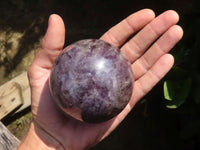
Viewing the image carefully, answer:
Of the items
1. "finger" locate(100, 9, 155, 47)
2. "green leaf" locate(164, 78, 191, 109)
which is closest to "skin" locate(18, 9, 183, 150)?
"finger" locate(100, 9, 155, 47)

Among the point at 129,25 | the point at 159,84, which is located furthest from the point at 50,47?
the point at 159,84

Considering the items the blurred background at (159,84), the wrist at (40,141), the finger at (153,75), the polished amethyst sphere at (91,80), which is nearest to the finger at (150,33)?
the finger at (153,75)

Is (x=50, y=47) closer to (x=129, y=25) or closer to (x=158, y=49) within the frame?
(x=129, y=25)

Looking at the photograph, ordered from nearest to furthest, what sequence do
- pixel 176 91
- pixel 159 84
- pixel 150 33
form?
1. pixel 150 33
2. pixel 176 91
3. pixel 159 84

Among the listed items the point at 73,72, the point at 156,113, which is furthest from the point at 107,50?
the point at 156,113

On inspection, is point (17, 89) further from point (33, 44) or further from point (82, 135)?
point (82, 135)

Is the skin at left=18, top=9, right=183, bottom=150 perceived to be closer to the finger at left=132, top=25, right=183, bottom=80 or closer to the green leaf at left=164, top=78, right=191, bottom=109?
the finger at left=132, top=25, right=183, bottom=80

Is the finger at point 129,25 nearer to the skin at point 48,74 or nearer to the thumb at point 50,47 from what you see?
the skin at point 48,74

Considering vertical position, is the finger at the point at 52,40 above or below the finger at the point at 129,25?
above
